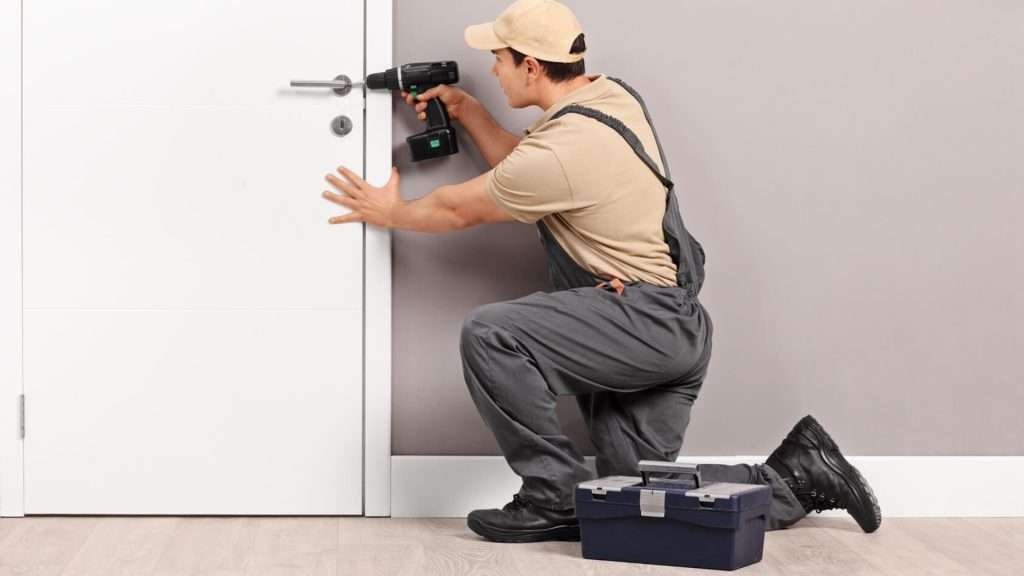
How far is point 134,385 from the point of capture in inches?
125

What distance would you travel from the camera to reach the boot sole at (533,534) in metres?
2.90

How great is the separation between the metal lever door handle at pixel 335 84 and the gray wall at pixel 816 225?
0.59 ft

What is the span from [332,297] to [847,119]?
4.56 ft

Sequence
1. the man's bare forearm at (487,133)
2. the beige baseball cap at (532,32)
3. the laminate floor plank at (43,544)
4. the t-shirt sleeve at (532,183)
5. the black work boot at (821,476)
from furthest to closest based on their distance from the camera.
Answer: the man's bare forearm at (487,133) → the black work boot at (821,476) → the beige baseball cap at (532,32) → the t-shirt sleeve at (532,183) → the laminate floor plank at (43,544)


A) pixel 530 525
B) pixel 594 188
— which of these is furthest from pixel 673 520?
pixel 594 188

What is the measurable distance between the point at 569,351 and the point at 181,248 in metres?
1.01

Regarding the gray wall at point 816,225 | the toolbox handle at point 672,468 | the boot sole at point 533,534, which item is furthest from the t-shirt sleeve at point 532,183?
the boot sole at point 533,534

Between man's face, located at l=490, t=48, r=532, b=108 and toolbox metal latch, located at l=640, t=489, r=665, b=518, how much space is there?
3.22 feet

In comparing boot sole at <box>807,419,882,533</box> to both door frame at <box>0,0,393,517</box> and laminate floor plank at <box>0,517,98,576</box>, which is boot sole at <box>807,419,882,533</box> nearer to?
door frame at <box>0,0,393,517</box>

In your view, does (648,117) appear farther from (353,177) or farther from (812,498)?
(812,498)

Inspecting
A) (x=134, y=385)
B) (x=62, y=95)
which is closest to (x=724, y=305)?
(x=134, y=385)

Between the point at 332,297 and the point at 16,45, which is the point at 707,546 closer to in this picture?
the point at 332,297

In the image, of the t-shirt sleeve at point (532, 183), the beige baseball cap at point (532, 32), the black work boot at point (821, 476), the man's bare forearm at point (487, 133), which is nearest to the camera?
the t-shirt sleeve at point (532, 183)

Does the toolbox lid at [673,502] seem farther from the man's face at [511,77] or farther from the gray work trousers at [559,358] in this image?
the man's face at [511,77]
